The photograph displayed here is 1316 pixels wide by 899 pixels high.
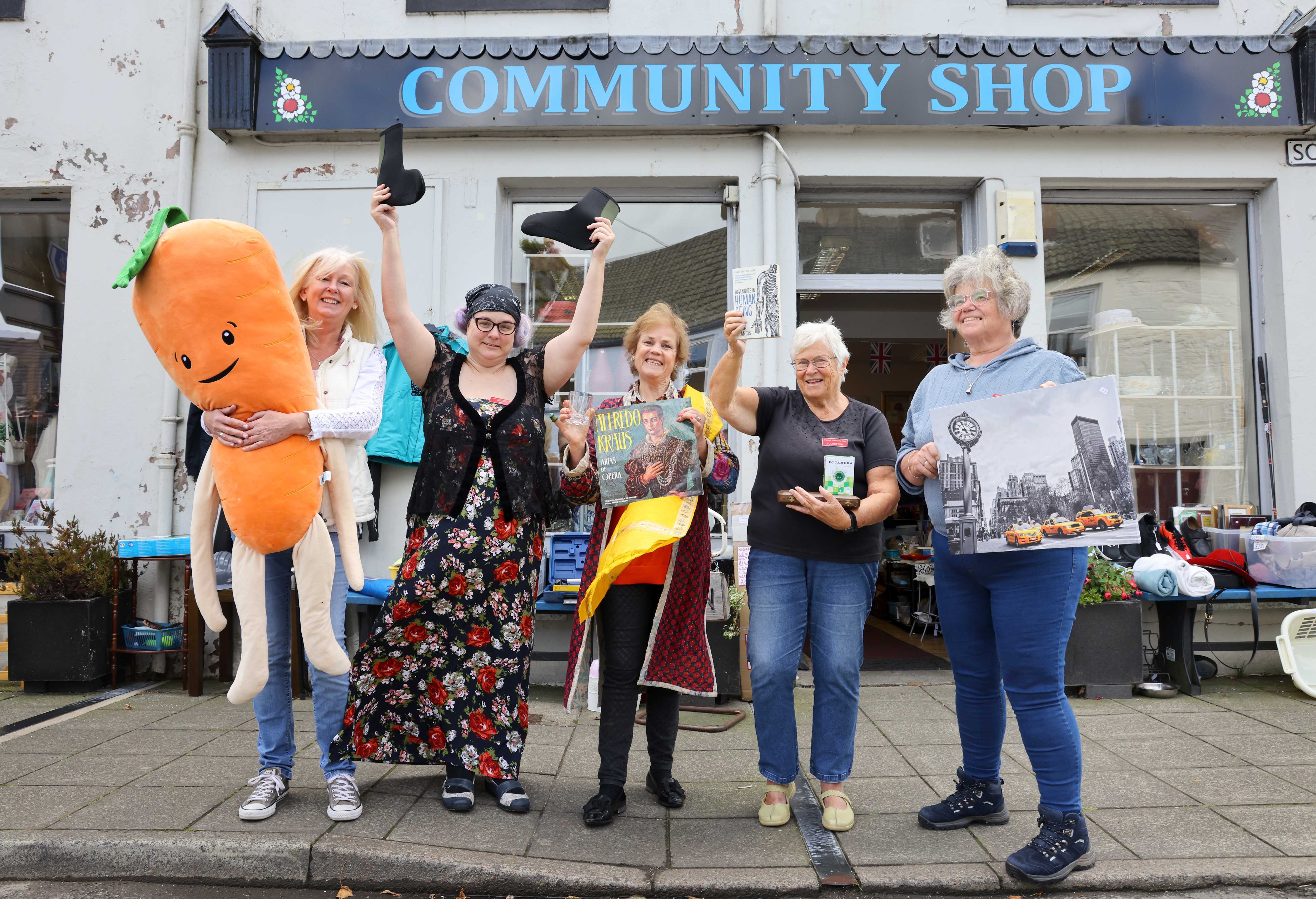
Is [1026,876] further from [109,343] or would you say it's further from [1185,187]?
[109,343]

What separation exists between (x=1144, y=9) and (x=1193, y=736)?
15.0 feet

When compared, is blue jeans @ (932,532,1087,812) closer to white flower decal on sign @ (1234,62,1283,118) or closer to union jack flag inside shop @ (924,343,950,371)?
white flower decal on sign @ (1234,62,1283,118)

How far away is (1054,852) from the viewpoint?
8.11ft

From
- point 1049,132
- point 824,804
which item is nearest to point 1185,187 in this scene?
point 1049,132

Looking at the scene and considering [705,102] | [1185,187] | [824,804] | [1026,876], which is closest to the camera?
[1026,876]

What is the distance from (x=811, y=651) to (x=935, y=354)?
24.5 ft

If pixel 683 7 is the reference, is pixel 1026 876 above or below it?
below

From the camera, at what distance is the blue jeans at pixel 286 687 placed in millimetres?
2838

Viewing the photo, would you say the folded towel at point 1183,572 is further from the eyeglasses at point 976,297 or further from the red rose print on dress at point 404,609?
the red rose print on dress at point 404,609

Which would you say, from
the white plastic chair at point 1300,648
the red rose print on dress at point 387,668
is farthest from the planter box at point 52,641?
the white plastic chair at point 1300,648

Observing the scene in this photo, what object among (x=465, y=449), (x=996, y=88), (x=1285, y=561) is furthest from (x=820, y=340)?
(x=1285, y=561)

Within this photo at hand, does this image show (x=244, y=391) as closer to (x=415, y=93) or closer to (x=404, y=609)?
(x=404, y=609)

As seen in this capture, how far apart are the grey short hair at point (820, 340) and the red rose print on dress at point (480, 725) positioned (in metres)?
1.66

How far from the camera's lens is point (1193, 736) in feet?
13.2
